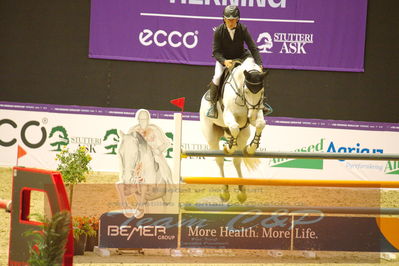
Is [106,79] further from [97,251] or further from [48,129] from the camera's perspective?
[97,251]

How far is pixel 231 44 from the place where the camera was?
600 cm

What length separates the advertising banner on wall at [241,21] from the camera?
35.4 ft

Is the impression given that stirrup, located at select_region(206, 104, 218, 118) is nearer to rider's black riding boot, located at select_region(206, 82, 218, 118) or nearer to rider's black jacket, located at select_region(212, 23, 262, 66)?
rider's black riding boot, located at select_region(206, 82, 218, 118)

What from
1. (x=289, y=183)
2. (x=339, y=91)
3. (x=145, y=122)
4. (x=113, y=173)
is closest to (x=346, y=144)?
(x=339, y=91)

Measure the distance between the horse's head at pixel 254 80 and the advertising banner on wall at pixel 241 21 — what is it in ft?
17.6

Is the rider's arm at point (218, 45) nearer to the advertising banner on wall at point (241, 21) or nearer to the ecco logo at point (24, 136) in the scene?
the advertising banner on wall at point (241, 21)

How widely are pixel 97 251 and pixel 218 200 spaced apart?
1120 mm

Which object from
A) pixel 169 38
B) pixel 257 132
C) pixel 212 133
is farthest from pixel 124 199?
pixel 169 38

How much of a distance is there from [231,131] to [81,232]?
59.8 inches

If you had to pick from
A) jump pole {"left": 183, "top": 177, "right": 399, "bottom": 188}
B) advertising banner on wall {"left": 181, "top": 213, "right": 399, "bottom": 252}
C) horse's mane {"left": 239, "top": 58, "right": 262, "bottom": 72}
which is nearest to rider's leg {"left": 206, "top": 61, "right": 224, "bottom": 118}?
horse's mane {"left": 239, "top": 58, "right": 262, "bottom": 72}

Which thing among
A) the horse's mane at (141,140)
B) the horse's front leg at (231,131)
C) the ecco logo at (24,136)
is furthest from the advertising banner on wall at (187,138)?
the horse's front leg at (231,131)

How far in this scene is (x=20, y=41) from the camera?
11.1 meters

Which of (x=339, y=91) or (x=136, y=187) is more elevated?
(x=339, y=91)

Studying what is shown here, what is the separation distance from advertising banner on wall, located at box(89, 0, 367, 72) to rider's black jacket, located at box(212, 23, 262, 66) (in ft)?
15.8
